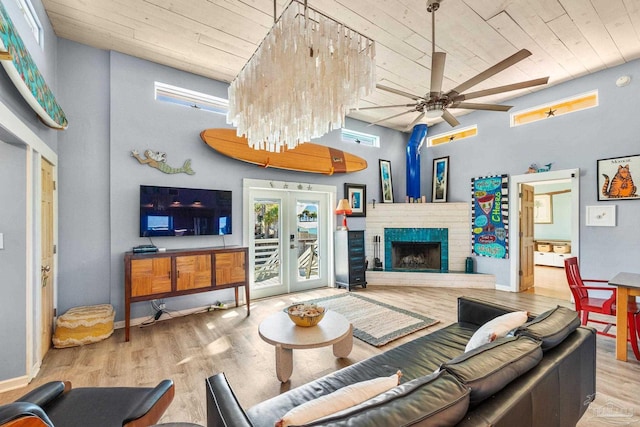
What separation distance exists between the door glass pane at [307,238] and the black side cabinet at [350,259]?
0.46 meters

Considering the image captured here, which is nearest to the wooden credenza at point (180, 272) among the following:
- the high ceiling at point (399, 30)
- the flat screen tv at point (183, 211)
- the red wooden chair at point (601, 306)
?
the flat screen tv at point (183, 211)

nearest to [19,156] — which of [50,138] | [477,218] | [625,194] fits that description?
[50,138]

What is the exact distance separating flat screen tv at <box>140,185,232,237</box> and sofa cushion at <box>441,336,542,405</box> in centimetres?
363

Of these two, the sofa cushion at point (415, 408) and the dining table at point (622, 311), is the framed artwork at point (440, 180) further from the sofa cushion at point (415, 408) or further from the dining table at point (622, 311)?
the sofa cushion at point (415, 408)

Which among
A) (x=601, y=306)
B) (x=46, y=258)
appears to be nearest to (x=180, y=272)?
(x=46, y=258)

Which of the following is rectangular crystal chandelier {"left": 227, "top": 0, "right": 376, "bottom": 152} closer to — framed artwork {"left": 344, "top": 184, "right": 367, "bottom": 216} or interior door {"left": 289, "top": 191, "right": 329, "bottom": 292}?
interior door {"left": 289, "top": 191, "right": 329, "bottom": 292}

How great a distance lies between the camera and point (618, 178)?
397 cm

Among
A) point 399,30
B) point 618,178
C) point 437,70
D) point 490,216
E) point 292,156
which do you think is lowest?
point 490,216

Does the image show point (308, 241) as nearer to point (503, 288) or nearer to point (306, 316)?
point (306, 316)

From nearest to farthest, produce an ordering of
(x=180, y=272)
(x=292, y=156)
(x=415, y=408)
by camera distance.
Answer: (x=415, y=408) → (x=180, y=272) → (x=292, y=156)

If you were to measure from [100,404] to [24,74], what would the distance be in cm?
227

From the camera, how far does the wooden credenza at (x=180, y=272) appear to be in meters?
3.23

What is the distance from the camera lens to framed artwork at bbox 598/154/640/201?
3.85m

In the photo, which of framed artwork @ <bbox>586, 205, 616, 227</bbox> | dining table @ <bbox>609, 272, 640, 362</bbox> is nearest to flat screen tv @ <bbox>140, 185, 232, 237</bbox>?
dining table @ <bbox>609, 272, 640, 362</bbox>
